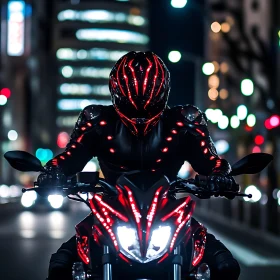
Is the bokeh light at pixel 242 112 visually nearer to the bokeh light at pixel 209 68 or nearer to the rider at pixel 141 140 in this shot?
the bokeh light at pixel 209 68

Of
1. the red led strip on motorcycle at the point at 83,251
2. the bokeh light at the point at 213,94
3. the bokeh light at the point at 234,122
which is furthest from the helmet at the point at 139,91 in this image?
the bokeh light at the point at 213,94

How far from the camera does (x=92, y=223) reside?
558 centimetres

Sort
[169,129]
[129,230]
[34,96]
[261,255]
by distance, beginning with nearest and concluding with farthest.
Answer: [129,230] → [169,129] → [261,255] → [34,96]

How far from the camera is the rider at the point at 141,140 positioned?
556cm

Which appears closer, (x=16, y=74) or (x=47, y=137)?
(x=16, y=74)

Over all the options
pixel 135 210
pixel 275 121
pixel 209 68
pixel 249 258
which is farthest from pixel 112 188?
pixel 209 68

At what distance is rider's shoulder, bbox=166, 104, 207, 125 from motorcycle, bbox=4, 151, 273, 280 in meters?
0.57

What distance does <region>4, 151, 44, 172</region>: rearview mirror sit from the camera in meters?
5.49

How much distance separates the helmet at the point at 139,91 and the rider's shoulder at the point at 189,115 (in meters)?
0.29

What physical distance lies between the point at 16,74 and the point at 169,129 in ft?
416

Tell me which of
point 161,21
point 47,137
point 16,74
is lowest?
point 47,137

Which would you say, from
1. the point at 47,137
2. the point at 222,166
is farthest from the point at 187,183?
the point at 47,137

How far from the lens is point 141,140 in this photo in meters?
5.84

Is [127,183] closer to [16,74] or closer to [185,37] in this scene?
[185,37]
